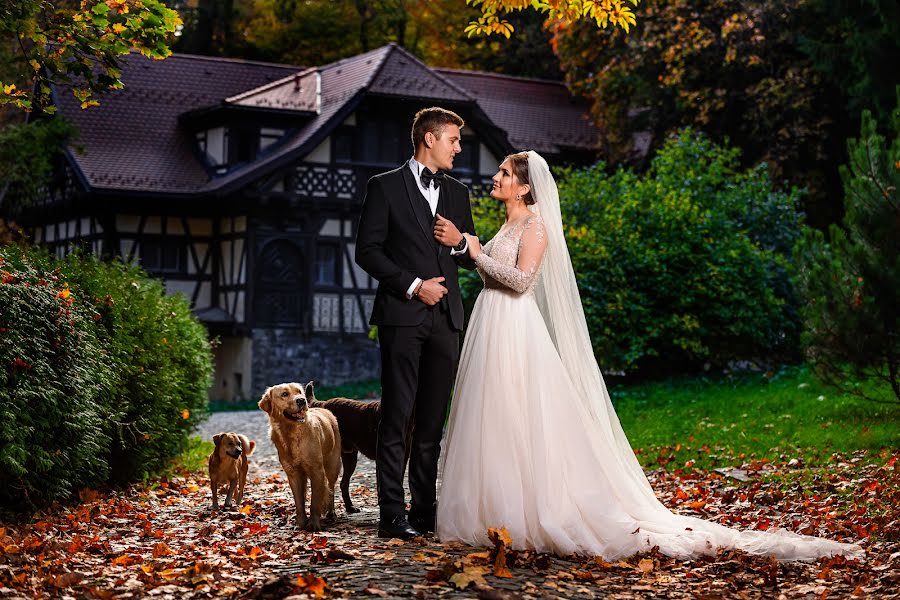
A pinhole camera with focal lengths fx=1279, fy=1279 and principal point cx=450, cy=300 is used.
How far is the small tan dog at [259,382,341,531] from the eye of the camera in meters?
8.21

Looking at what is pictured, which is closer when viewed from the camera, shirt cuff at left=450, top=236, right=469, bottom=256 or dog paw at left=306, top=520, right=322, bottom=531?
shirt cuff at left=450, top=236, right=469, bottom=256

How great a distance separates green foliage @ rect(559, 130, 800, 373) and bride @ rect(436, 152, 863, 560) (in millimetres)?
12103

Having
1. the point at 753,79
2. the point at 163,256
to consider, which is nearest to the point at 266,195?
the point at 163,256

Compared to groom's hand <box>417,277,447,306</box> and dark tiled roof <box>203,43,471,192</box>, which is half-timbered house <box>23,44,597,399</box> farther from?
groom's hand <box>417,277,447,306</box>

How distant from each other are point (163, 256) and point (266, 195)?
3.37 m

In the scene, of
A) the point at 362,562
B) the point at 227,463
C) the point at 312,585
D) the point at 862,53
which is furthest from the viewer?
the point at 862,53

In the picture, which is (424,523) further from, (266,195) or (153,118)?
(153,118)

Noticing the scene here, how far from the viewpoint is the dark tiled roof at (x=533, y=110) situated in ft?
111

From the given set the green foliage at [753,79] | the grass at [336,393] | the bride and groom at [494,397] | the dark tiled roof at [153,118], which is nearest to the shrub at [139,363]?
the bride and groom at [494,397]

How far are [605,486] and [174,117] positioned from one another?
87.9ft

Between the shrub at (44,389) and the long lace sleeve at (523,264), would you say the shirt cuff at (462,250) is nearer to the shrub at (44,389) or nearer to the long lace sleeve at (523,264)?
the long lace sleeve at (523,264)

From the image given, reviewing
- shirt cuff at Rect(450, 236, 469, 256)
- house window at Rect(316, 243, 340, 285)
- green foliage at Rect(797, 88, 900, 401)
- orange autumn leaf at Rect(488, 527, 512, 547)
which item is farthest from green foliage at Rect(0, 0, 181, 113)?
house window at Rect(316, 243, 340, 285)

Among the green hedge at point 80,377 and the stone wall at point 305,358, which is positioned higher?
the green hedge at point 80,377

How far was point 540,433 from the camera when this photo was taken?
761 centimetres
